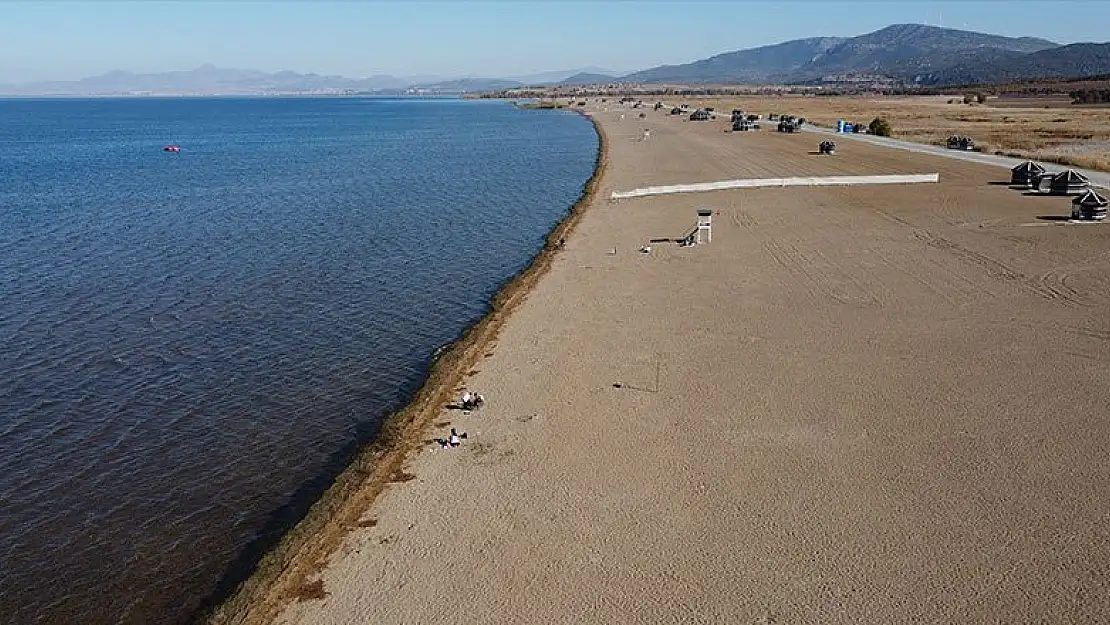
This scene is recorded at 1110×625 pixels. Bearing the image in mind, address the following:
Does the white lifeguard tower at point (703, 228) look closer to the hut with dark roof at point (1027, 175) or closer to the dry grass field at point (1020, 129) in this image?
the hut with dark roof at point (1027, 175)

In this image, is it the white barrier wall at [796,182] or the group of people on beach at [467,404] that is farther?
the white barrier wall at [796,182]

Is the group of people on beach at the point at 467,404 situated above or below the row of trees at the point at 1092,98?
above

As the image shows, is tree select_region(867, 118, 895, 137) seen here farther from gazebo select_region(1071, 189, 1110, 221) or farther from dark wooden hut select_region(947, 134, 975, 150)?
gazebo select_region(1071, 189, 1110, 221)

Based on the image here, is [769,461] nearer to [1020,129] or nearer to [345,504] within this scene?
[345,504]

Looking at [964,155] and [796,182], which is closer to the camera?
[796,182]

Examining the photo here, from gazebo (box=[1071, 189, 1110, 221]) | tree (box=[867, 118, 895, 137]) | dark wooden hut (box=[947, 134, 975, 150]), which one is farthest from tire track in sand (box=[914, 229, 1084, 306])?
tree (box=[867, 118, 895, 137])

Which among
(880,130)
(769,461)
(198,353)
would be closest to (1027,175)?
(880,130)

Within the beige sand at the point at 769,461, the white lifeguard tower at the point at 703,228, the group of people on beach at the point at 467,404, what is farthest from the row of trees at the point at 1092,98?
the group of people on beach at the point at 467,404
